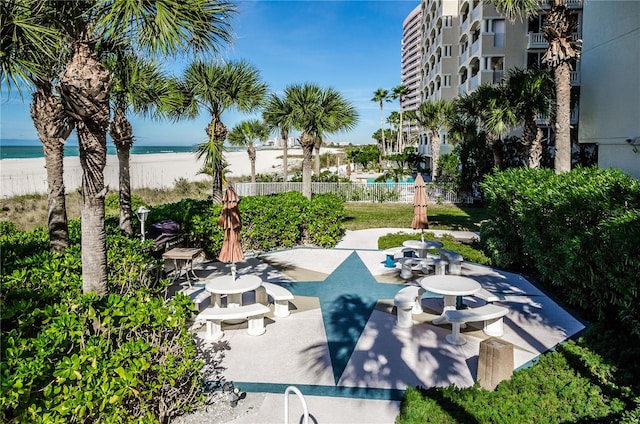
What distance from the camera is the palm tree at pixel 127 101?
10.4 m

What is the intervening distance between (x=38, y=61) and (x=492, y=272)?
35.6 feet

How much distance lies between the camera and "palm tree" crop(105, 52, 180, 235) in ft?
34.0

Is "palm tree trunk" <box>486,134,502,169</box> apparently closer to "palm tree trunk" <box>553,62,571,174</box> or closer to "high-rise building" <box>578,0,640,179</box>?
"high-rise building" <box>578,0,640,179</box>

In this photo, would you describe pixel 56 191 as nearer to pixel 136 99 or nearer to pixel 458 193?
pixel 136 99

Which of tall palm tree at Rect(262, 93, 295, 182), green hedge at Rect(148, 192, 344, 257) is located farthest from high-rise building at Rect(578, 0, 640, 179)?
tall palm tree at Rect(262, 93, 295, 182)

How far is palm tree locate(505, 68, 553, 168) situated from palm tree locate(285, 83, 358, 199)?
6.77 meters

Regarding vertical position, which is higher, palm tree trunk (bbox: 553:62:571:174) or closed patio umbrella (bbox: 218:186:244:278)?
palm tree trunk (bbox: 553:62:571:174)

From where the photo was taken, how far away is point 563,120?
38.7 feet

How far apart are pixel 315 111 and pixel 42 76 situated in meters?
12.6

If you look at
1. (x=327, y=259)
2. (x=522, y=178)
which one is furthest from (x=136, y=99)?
(x=522, y=178)

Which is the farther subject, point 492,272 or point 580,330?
point 492,272

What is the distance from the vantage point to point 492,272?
11.1 metres

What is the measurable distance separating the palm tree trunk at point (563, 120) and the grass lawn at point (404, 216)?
5351 mm

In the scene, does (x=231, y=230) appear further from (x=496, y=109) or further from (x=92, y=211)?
(x=496, y=109)
